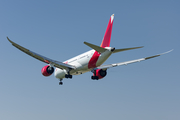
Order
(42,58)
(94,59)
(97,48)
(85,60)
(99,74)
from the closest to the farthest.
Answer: (97,48) < (94,59) < (42,58) < (85,60) < (99,74)

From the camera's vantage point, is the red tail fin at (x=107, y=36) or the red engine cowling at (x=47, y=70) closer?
the red tail fin at (x=107, y=36)

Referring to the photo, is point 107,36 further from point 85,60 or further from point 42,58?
point 42,58

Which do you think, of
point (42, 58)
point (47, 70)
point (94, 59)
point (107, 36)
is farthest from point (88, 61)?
point (47, 70)

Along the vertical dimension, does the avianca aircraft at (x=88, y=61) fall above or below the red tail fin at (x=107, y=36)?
below

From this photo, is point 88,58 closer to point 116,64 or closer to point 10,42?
point 116,64

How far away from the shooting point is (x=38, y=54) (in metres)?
37.8

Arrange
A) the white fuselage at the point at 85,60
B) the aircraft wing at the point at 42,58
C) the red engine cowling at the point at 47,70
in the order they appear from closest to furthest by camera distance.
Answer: the aircraft wing at the point at 42,58
the white fuselage at the point at 85,60
the red engine cowling at the point at 47,70

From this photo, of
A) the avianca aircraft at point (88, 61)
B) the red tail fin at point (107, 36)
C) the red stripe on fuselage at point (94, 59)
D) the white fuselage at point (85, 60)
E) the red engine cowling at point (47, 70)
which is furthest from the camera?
the red engine cowling at point (47, 70)

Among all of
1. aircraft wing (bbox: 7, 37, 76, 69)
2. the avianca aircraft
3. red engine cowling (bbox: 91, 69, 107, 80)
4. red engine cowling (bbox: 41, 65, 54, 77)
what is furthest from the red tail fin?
red engine cowling (bbox: 41, 65, 54, 77)

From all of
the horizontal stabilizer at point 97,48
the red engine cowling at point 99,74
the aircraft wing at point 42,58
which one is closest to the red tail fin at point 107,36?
the horizontal stabilizer at point 97,48

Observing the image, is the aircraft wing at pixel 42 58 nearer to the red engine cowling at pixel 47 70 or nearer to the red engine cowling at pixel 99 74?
the red engine cowling at pixel 47 70

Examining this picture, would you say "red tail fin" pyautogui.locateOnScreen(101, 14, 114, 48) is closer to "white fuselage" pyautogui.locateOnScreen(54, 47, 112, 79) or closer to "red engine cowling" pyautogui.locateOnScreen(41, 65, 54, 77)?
"white fuselage" pyautogui.locateOnScreen(54, 47, 112, 79)

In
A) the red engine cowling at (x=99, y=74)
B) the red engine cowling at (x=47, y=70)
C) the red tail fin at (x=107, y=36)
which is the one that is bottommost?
the red engine cowling at (x=99, y=74)

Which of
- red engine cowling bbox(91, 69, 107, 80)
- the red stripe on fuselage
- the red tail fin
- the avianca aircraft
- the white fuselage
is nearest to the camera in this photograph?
the avianca aircraft
